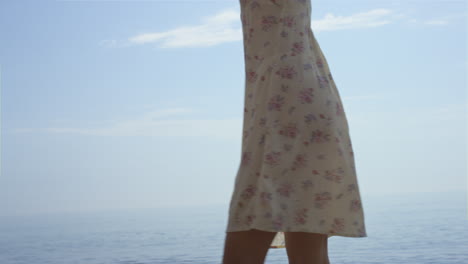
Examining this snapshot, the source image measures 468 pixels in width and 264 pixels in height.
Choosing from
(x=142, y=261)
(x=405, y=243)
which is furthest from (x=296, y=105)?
(x=405, y=243)

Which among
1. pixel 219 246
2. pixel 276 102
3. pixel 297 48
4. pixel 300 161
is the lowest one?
pixel 219 246

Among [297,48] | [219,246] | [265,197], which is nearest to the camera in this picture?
[265,197]

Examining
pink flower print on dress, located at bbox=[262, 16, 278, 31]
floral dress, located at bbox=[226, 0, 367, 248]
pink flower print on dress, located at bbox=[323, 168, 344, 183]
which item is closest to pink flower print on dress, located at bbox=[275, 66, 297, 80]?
floral dress, located at bbox=[226, 0, 367, 248]

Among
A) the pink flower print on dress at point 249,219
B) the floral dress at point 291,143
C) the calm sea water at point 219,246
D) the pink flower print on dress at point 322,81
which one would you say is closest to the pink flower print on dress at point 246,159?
the floral dress at point 291,143

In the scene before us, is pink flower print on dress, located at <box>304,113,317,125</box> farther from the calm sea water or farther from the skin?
the calm sea water

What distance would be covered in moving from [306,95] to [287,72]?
0.20ft

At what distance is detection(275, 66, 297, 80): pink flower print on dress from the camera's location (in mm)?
1359

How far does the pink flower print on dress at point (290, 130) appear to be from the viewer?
4.37 ft

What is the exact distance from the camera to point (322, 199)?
1343mm

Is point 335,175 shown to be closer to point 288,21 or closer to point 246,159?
point 246,159

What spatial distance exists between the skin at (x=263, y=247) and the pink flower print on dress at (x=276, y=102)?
25cm

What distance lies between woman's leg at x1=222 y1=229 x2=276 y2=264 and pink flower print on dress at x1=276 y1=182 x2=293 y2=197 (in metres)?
0.09

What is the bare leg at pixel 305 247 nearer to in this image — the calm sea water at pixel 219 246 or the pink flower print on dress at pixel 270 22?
the pink flower print on dress at pixel 270 22

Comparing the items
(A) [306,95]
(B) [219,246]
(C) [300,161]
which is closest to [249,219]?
(C) [300,161]
